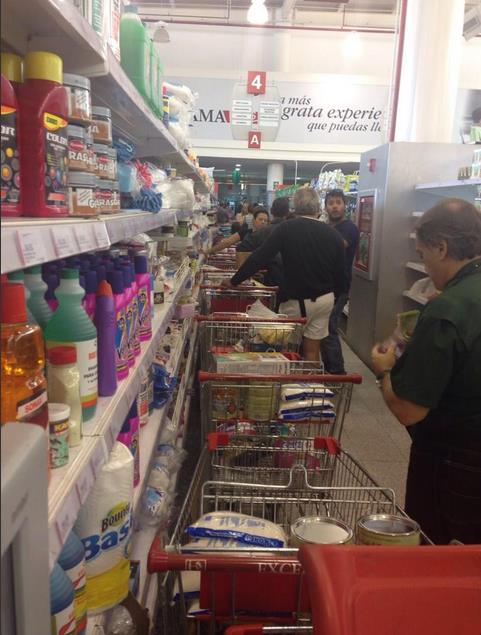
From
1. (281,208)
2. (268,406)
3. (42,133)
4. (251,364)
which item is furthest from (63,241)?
(281,208)

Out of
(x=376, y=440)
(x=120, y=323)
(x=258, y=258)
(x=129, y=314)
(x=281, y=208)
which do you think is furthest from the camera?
(x=281, y=208)

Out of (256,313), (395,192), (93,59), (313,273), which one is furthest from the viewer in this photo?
(395,192)

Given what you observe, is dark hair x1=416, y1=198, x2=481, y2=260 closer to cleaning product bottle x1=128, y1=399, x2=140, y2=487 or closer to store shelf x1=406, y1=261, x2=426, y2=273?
cleaning product bottle x1=128, y1=399, x2=140, y2=487

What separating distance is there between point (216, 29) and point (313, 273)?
31.7 feet

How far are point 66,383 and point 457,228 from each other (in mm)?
1595

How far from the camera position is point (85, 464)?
1146mm

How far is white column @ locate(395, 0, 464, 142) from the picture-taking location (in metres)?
5.80

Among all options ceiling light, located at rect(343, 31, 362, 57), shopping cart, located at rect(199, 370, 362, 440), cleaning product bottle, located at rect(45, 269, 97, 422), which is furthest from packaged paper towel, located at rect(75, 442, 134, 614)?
ceiling light, located at rect(343, 31, 362, 57)

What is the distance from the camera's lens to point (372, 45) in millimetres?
12523

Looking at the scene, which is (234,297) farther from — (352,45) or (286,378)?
(352,45)

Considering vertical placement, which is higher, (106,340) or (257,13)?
(257,13)

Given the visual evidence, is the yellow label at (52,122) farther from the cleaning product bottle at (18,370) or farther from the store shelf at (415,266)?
the store shelf at (415,266)

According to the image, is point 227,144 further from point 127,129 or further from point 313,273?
point 127,129

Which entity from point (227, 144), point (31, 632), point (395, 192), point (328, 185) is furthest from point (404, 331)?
point (227, 144)
